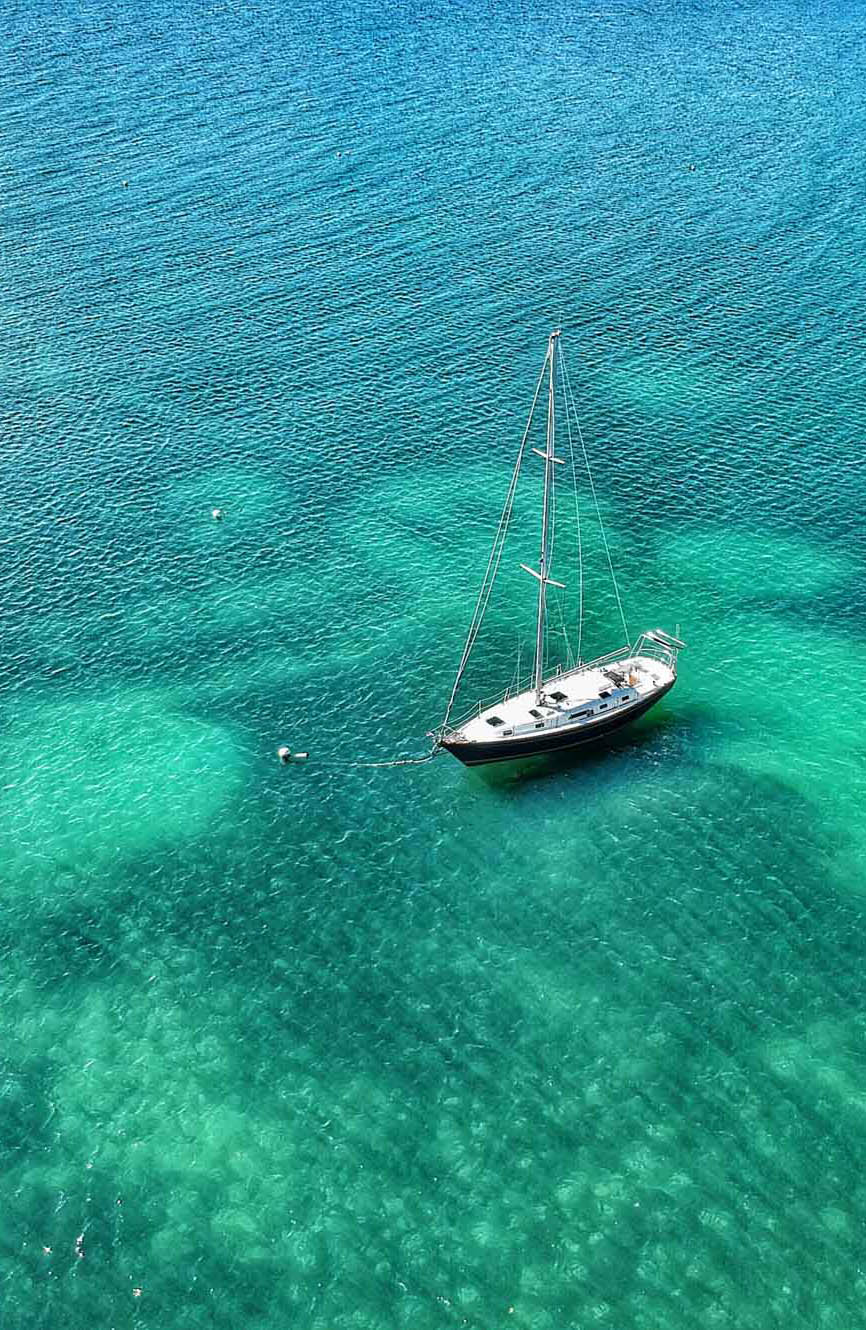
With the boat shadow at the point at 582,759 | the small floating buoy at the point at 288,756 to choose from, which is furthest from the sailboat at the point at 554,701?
the small floating buoy at the point at 288,756

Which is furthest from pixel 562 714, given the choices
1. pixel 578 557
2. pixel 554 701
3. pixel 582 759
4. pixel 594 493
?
pixel 594 493

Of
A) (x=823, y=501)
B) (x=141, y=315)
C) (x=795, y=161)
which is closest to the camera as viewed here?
(x=823, y=501)

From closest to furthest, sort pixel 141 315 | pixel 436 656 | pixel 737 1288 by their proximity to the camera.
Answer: pixel 737 1288 → pixel 436 656 → pixel 141 315

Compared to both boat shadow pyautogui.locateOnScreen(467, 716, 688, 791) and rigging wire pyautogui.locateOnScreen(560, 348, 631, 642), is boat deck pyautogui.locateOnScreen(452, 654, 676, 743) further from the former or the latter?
rigging wire pyautogui.locateOnScreen(560, 348, 631, 642)

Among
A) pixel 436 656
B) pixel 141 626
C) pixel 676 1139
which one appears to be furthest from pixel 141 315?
pixel 676 1139

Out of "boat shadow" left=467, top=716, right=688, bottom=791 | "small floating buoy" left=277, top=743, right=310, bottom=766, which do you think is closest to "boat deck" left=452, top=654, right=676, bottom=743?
"boat shadow" left=467, top=716, right=688, bottom=791

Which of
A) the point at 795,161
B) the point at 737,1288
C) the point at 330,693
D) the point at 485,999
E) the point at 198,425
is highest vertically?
the point at 795,161

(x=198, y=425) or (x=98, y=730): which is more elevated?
(x=198, y=425)

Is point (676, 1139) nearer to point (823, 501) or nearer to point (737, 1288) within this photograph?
point (737, 1288)
